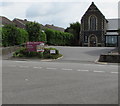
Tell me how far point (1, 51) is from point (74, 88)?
23397 millimetres

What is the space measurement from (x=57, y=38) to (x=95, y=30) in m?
12.7

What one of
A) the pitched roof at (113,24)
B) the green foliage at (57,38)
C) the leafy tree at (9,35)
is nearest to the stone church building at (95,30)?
the pitched roof at (113,24)

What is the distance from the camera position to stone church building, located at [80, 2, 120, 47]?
5812 cm

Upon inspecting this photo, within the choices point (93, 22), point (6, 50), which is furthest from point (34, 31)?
point (93, 22)

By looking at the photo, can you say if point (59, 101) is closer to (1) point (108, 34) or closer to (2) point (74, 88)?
(2) point (74, 88)

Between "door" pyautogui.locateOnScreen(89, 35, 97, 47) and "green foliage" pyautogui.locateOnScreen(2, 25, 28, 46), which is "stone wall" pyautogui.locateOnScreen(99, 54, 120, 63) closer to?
"green foliage" pyautogui.locateOnScreen(2, 25, 28, 46)

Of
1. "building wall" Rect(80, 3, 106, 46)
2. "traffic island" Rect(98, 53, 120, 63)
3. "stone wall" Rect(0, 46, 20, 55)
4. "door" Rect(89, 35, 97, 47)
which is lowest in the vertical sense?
"traffic island" Rect(98, 53, 120, 63)

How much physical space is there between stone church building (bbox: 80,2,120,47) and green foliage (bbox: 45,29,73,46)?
14.5ft

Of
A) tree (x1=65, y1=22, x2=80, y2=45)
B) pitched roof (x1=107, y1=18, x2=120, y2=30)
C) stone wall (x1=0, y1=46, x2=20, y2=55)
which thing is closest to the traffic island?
stone wall (x1=0, y1=46, x2=20, y2=55)

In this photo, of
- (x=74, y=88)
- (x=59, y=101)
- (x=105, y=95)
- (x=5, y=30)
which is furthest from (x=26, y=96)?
(x=5, y=30)

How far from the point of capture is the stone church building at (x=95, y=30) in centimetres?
5812

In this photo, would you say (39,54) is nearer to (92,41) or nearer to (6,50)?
(6,50)

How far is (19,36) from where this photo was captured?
36.8 metres

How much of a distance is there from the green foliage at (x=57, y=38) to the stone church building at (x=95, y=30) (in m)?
4.42
